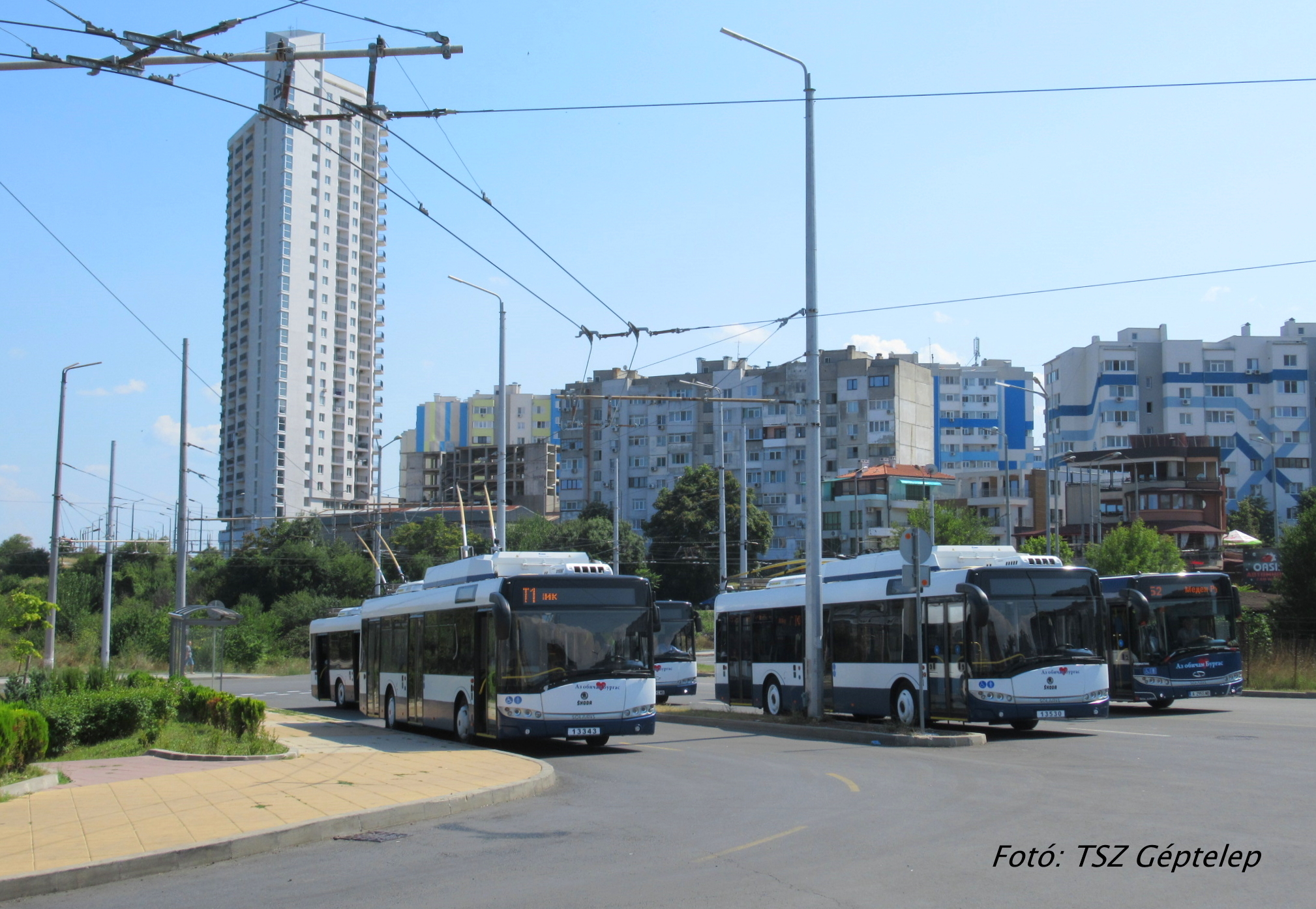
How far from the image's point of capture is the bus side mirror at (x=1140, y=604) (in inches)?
932

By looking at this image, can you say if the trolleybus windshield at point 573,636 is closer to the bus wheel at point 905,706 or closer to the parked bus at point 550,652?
the parked bus at point 550,652

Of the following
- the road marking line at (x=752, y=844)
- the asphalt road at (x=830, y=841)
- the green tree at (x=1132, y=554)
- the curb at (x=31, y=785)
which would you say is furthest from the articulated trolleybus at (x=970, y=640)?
the green tree at (x=1132, y=554)

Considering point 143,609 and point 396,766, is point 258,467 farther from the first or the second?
point 396,766

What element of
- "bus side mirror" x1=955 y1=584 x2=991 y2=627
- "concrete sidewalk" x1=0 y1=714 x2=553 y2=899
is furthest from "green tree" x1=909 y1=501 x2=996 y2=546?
"concrete sidewalk" x1=0 y1=714 x2=553 y2=899

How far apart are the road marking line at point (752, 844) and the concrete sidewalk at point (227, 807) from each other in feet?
10.5

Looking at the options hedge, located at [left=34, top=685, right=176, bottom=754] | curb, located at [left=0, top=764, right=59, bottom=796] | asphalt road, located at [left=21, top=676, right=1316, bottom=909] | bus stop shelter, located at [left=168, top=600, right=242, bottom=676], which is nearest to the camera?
asphalt road, located at [left=21, top=676, right=1316, bottom=909]

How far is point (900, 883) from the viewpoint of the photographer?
786 cm

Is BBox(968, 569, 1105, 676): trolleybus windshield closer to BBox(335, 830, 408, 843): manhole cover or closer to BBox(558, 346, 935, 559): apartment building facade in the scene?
BBox(335, 830, 408, 843): manhole cover

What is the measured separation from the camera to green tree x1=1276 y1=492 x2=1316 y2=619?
4006 cm

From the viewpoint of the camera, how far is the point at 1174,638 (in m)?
25.2

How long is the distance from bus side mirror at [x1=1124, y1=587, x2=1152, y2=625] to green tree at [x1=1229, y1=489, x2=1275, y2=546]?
8689 centimetres

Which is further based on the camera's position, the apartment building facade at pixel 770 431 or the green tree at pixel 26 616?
the apartment building facade at pixel 770 431

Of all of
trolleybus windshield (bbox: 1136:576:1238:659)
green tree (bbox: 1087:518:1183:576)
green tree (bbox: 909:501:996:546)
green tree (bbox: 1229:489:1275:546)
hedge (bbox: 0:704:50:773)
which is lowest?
hedge (bbox: 0:704:50:773)

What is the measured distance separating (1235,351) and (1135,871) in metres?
122
